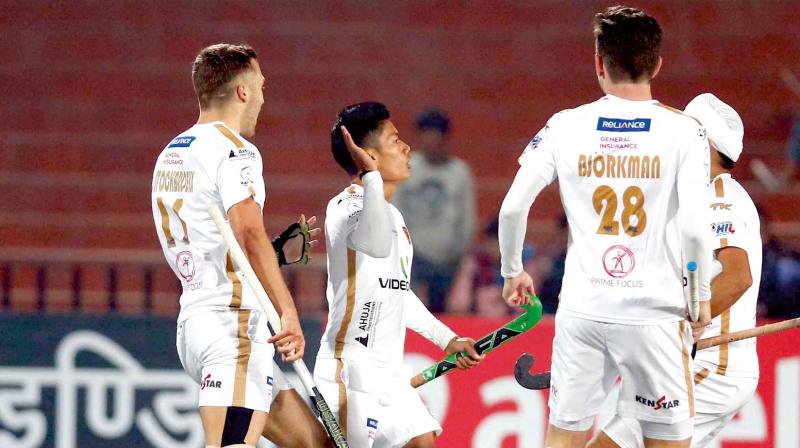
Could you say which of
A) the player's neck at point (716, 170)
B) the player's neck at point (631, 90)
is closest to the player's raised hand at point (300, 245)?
the player's neck at point (631, 90)

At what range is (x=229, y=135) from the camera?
448 centimetres

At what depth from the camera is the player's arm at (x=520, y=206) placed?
428 centimetres

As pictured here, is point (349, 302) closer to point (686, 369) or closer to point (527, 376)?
point (527, 376)

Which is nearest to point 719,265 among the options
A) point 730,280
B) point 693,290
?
point 730,280

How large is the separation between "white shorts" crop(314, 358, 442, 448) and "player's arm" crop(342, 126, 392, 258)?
1.56ft

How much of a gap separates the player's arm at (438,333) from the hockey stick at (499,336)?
0.02 m

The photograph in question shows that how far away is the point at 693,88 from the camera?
459 inches

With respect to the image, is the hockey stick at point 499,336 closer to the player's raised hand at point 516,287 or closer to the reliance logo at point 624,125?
the player's raised hand at point 516,287

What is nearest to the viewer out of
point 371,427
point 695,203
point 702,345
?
point 695,203

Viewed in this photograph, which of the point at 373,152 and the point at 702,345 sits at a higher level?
the point at 373,152

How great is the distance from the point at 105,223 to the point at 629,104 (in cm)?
786

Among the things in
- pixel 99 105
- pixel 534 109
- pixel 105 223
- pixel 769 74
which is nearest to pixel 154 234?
pixel 105 223

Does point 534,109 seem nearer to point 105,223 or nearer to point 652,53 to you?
point 105,223

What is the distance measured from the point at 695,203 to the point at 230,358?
Answer: 167 cm
